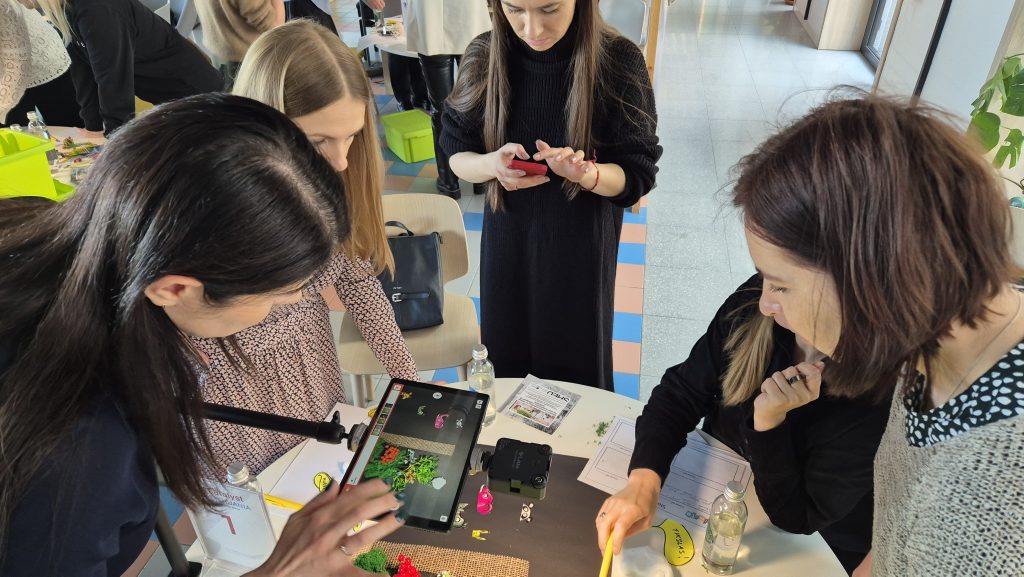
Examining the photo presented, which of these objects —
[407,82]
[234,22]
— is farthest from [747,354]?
[407,82]

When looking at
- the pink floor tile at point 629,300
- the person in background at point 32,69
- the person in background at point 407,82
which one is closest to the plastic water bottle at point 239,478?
the person in background at point 32,69

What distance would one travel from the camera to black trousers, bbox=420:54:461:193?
3908 mm

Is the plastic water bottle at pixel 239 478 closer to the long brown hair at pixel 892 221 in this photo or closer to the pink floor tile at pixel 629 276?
the long brown hair at pixel 892 221

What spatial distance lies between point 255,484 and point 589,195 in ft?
3.73

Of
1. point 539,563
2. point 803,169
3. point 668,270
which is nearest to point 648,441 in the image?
point 539,563

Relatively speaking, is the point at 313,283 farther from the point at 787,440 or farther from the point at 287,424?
the point at 787,440

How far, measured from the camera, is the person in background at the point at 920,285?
789 millimetres

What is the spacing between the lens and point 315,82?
1376mm

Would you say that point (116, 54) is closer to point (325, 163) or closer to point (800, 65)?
point (325, 163)

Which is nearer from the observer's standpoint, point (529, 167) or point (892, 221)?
point (892, 221)

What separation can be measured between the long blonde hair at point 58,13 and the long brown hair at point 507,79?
205 cm

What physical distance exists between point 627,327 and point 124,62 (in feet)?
8.60

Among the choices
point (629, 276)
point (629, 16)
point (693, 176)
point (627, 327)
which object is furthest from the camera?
point (693, 176)

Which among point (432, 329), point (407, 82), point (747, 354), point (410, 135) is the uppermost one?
point (747, 354)
